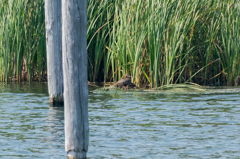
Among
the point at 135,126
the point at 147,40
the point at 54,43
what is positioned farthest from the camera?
the point at 147,40

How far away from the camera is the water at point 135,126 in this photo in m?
6.57

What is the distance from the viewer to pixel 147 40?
1327cm

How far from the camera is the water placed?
21.5 feet

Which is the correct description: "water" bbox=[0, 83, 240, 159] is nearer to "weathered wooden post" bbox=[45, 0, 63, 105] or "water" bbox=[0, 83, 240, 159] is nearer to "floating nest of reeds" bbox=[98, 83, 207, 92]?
"floating nest of reeds" bbox=[98, 83, 207, 92]

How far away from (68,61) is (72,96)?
0.41 metres

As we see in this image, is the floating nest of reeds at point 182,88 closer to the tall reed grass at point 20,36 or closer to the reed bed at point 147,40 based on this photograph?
the reed bed at point 147,40

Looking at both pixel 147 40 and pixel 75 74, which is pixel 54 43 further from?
pixel 75 74

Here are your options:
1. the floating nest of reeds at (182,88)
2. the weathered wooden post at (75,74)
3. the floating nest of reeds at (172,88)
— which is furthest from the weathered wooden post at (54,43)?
the weathered wooden post at (75,74)

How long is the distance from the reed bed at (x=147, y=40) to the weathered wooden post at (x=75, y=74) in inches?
261

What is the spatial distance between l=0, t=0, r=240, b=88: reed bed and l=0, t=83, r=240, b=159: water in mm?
1288

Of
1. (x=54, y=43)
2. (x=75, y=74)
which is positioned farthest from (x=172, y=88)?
(x=75, y=74)

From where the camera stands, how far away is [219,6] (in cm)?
1365

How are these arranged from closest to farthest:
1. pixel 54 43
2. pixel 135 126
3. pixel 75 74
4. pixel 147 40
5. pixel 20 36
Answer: pixel 75 74
pixel 135 126
pixel 54 43
pixel 147 40
pixel 20 36

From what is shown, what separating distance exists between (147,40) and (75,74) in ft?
25.0
